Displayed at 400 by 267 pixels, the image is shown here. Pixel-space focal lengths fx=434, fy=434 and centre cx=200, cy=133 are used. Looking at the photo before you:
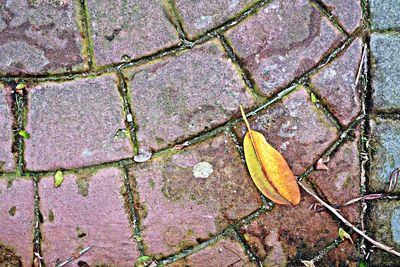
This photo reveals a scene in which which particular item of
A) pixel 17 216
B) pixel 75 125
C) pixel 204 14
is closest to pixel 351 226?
pixel 204 14

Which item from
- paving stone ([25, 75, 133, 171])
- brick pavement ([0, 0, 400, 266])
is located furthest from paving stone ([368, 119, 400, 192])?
paving stone ([25, 75, 133, 171])

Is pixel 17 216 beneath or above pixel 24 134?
beneath

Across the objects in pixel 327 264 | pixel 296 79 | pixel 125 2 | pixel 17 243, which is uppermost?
pixel 125 2

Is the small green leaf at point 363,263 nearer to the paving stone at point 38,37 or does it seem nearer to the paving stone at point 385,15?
the paving stone at point 385,15

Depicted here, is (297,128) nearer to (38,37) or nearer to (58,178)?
(58,178)

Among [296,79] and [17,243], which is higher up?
[296,79]

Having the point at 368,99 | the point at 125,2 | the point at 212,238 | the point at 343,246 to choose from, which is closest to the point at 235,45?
the point at 125,2

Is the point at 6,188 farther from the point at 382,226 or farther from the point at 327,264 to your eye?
the point at 382,226
